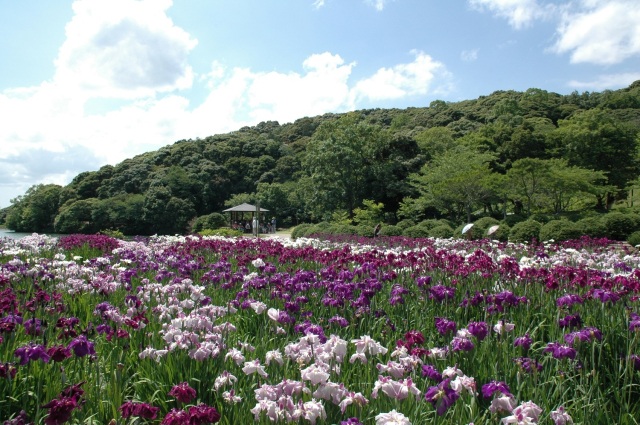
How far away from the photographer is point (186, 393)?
2.21m

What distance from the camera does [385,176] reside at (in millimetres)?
36875

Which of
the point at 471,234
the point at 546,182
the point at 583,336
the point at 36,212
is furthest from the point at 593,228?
the point at 36,212

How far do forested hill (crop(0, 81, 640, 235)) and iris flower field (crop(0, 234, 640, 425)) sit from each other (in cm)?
2119

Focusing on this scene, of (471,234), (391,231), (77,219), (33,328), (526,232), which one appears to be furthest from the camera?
(77,219)

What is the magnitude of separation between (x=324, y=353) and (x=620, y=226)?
59.2 feet

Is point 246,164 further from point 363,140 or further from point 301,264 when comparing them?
point 301,264

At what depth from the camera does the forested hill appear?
26594mm

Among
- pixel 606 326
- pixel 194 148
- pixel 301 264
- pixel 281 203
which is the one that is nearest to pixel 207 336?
pixel 606 326

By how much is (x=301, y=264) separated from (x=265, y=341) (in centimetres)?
421

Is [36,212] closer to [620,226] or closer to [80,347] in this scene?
[620,226]

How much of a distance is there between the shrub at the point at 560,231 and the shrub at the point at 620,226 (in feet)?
5.66

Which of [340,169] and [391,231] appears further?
[340,169]

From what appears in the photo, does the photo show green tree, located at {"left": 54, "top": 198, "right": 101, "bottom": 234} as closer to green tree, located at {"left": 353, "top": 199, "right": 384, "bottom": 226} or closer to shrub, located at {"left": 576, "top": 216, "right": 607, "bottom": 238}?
green tree, located at {"left": 353, "top": 199, "right": 384, "bottom": 226}

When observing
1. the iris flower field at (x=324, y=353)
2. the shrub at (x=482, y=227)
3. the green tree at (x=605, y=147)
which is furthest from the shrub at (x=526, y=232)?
the green tree at (x=605, y=147)
